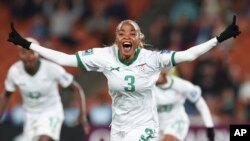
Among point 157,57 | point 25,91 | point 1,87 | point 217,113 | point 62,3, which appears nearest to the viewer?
point 157,57

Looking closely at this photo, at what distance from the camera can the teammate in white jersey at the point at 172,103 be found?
12.1 metres

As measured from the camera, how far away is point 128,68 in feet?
31.4

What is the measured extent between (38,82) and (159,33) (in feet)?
22.1

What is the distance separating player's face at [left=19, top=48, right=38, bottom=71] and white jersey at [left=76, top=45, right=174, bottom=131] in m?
1.84

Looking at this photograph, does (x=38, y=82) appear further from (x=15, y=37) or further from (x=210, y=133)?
(x=210, y=133)

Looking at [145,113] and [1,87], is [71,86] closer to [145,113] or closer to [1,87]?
[145,113]

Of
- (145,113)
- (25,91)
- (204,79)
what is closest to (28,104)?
(25,91)

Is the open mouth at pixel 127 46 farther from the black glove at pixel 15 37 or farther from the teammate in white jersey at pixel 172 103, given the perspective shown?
the teammate in white jersey at pixel 172 103

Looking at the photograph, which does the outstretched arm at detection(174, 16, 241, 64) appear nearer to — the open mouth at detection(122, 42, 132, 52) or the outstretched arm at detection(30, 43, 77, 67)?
the open mouth at detection(122, 42, 132, 52)

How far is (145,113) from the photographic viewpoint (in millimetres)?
9695

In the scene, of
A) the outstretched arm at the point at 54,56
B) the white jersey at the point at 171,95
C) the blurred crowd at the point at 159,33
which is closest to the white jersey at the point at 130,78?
the outstretched arm at the point at 54,56

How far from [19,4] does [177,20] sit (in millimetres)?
3810

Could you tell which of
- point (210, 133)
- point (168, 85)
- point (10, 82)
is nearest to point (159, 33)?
point (168, 85)

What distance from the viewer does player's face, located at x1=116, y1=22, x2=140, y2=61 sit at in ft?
31.0
